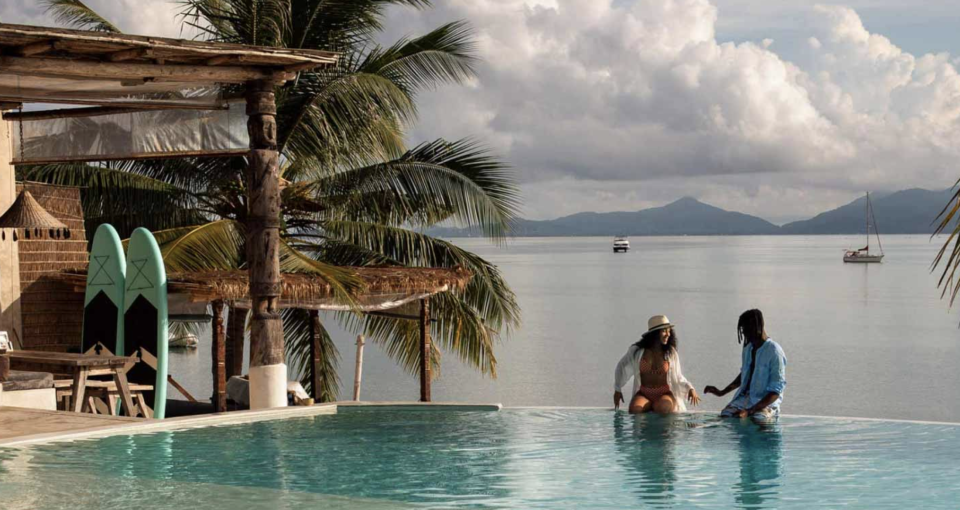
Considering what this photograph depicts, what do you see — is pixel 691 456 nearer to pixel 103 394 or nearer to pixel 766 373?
pixel 766 373

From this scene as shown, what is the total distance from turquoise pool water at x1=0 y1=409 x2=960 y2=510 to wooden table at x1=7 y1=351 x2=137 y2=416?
159 cm

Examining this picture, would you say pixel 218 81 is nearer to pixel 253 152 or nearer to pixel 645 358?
pixel 253 152

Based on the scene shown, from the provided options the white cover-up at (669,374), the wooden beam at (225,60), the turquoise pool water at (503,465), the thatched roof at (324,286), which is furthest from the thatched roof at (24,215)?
the white cover-up at (669,374)

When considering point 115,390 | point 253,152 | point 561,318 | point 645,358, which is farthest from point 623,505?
point 561,318

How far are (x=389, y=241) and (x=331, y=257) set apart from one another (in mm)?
913

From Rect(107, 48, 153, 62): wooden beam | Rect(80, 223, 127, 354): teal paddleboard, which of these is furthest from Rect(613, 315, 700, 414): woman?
Rect(80, 223, 127, 354): teal paddleboard

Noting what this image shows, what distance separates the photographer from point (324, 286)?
12.9 meters

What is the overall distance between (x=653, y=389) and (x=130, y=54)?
17.5 ft

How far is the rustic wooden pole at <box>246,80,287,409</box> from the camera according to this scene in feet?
33.2

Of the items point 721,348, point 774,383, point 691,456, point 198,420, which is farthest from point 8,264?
point 721,348

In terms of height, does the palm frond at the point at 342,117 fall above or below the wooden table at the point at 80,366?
above

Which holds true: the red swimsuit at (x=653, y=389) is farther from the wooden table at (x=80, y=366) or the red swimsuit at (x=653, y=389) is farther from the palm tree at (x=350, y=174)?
the palm tree at (x=350, y=174)

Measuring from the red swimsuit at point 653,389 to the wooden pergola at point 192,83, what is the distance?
10.9 feet

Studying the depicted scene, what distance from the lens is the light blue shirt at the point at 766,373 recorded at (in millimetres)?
9219
